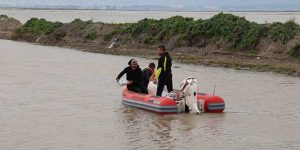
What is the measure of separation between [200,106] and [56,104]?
13.6 ft

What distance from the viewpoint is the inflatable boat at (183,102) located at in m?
14.9

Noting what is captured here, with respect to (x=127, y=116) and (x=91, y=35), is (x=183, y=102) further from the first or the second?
(x=91, y=35)

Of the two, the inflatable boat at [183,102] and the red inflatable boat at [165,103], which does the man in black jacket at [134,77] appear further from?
the inflatable boat at [183,102]

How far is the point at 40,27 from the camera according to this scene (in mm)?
47531

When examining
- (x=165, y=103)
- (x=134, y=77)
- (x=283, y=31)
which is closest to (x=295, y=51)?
(x=283, y=31)

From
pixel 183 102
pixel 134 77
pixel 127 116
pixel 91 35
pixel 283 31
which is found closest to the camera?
pixel 127 116

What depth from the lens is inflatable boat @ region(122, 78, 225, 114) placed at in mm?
14922

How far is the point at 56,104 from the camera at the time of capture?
1664 cm

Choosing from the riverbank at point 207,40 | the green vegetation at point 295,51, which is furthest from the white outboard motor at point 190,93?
the green vegetation at point 295,51

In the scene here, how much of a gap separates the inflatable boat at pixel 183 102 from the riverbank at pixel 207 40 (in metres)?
9.31

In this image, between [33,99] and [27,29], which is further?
[27,29]

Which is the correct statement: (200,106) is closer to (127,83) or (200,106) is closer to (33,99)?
(127,83)

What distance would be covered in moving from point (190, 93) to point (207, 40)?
17.4m

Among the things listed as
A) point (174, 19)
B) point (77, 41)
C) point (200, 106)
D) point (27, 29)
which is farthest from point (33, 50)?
point (200, 106)
